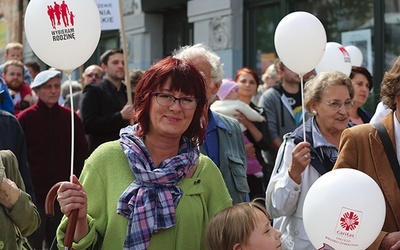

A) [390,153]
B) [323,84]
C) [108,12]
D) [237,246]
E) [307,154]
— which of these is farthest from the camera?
[108,12]

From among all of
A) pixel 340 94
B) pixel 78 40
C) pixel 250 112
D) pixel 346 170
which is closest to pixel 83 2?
pixel 78 40

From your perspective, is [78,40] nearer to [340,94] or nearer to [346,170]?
[346,170]

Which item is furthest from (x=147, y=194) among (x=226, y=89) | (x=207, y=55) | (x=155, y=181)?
(x=226, y=89)

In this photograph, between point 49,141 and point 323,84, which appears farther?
point 49,141

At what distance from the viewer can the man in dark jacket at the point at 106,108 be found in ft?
24.4

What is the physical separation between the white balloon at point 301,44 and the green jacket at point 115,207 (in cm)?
158

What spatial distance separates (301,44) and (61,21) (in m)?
1.68

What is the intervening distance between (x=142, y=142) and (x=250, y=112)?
13.4 feet

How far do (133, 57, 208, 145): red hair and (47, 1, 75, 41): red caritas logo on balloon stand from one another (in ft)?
1.75

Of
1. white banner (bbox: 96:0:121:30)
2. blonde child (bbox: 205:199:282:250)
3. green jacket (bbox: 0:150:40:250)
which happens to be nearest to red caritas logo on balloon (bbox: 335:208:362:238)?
blonde child (bbox: 205:199:282:250)

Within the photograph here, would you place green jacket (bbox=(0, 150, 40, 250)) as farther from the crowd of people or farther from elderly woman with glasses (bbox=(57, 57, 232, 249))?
elderly woman with glasses (bbox=(57, 57, 232, 249))

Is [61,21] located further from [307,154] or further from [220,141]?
[307,154]

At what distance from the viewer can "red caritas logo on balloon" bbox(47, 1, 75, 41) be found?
381 centimetres

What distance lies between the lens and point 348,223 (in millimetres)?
3375
